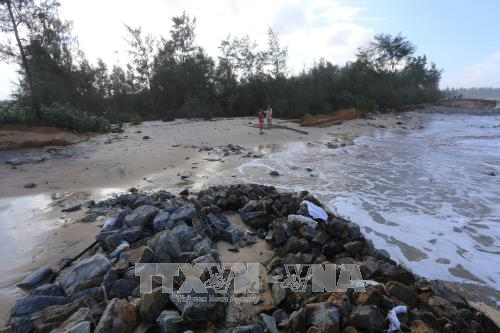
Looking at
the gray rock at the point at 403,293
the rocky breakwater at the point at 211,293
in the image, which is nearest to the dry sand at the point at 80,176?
the rocky breakwater at the point at 211,293

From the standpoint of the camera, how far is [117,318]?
2359mm

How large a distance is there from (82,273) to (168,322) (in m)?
1.23

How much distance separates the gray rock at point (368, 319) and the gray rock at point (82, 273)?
2.44 m

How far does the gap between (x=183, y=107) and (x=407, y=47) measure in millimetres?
36507

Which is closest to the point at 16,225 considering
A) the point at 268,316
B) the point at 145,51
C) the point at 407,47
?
the point at 268,316

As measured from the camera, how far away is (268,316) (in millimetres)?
2537

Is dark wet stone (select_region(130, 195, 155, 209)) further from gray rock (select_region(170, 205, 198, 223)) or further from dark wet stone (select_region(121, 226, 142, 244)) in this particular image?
dark wet stone (select_region(121, 226, 142, 244))

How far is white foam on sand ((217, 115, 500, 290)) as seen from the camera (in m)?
4.10

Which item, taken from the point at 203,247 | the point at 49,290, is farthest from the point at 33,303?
the point at 203,247

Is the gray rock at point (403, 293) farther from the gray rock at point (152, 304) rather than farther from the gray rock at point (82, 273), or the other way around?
the gray rock at point (82, 273)

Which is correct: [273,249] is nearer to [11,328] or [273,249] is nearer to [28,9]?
[11,328]

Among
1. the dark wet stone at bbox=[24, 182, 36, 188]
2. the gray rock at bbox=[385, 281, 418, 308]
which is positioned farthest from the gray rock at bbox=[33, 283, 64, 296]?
the dark wet stone at bbox=[24, 182, 36, 188]

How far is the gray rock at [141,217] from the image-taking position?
405 centimetres

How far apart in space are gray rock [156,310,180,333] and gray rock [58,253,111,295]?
Result: 98 cm
